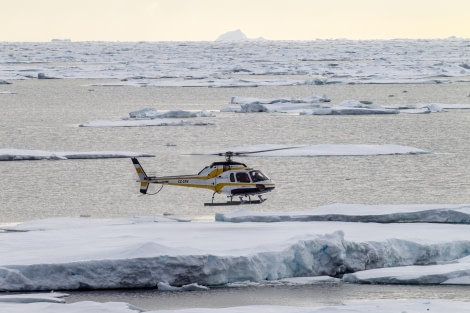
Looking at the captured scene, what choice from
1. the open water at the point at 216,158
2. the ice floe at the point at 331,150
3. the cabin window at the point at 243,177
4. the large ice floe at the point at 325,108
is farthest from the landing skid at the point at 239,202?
the large ice floe at the point at 325,108

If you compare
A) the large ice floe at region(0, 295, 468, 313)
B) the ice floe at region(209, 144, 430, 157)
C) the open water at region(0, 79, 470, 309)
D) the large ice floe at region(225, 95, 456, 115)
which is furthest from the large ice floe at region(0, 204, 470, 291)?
the large ice floe at region(225, 95, 456, 115)

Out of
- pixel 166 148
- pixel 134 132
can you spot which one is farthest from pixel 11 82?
pixel 166 148

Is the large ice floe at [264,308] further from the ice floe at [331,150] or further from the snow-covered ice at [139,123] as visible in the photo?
the snow-covered ice at [139,123]

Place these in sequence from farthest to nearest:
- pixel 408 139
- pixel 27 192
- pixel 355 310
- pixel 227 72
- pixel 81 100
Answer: pixel 227 72, pixel 81 100, pixel 408 139, pixel 27 192, pixel 355 310

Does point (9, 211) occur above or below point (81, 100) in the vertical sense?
below

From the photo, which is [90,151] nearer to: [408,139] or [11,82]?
[408,139]

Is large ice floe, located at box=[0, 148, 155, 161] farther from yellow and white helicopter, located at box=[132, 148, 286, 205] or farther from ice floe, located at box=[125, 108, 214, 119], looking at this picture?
ice floe, located at box=[125, 108, 214, 119]
